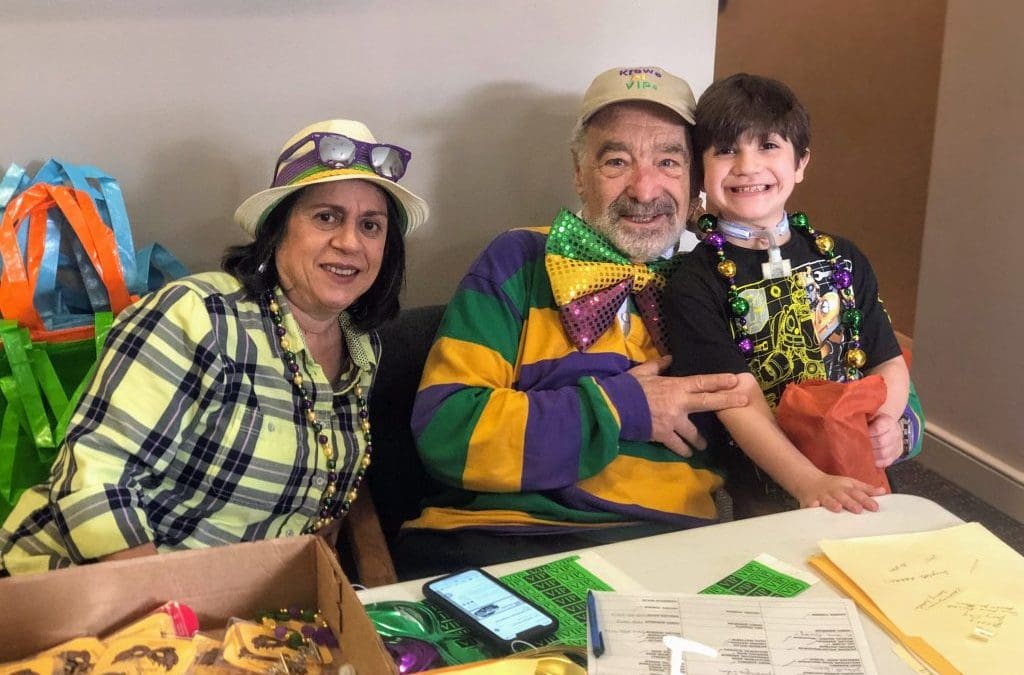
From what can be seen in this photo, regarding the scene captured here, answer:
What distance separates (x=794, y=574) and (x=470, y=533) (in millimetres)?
682

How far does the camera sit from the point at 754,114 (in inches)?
67.2

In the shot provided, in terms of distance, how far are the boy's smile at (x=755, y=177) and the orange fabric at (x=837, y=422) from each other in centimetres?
37

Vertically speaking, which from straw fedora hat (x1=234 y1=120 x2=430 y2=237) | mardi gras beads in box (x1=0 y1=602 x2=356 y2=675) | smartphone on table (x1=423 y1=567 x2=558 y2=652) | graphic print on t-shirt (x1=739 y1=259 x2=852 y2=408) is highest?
straw fedora hat (x1=234 y1=120 x2=430 y2=237)

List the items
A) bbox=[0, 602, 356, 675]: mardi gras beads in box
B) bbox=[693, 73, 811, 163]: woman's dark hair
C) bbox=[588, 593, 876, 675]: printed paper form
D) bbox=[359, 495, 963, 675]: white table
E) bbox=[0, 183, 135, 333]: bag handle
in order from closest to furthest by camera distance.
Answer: bbox=[0, 602, 356, 675]: mardi gras beads in box
bbox=[588, 593, 876, 675]: printed paper form
bbox=[359, 495, 963, 675]: white table
bbox=[0, 183, 135, 333]: bag handle
bbox=[693, 73, 811, 163]: woman's dark hair

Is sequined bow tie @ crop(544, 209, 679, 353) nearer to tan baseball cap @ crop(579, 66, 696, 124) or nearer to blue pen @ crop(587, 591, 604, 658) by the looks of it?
tan baseball cap @ crop(579, 66, 696, 124)

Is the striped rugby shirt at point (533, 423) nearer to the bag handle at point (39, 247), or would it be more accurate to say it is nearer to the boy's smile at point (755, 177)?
the boy's smile at point (755, 177)

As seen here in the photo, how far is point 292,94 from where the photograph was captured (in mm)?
1913

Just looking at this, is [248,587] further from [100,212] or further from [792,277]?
[792,277]

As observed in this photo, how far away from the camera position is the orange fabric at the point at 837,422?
1.49 metres

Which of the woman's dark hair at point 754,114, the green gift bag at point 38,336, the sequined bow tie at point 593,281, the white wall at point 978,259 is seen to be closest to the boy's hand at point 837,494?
the sequined bow tie at point 593,281

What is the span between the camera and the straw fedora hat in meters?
1.51

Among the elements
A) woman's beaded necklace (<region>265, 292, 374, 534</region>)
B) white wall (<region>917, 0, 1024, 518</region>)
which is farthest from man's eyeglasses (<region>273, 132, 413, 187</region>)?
white wall (<region>917, 0, 1024, 518</region>)

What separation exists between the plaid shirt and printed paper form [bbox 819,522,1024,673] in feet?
2.92

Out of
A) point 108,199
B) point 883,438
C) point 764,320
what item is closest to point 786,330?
point 764,320
